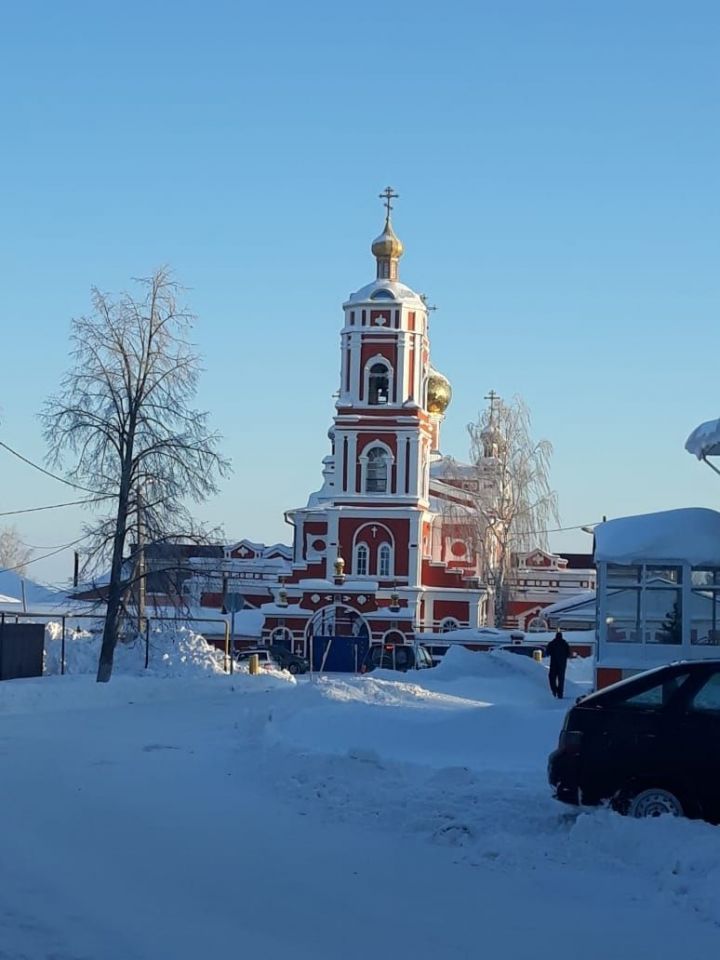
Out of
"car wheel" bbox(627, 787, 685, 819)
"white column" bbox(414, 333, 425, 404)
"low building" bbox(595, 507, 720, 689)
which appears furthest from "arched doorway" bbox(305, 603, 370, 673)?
"car wheel" bbox(627, 787, 685, 819)

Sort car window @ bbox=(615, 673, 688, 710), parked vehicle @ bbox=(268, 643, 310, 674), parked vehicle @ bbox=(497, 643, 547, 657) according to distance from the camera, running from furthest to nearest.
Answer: parked vehicle @ bbox=(268, 643, 310, 674), parked vehicle @ bbox=(497, 643, 547, 657), car window @ bbox=(615, 673, 688, 710)

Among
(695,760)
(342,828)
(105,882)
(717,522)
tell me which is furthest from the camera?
(717,522)

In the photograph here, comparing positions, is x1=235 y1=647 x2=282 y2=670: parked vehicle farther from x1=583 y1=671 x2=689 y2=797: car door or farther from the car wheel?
the car wheel

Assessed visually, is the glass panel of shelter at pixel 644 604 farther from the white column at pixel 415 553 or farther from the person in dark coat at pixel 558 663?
the white column at pixel 415 553

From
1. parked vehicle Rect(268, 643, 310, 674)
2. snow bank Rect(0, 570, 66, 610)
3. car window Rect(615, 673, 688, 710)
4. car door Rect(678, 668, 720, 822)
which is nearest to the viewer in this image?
car door Rect(678, 668, 720, 822)

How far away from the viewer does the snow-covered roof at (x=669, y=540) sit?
23.8 m

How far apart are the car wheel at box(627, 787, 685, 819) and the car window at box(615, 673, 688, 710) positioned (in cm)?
69

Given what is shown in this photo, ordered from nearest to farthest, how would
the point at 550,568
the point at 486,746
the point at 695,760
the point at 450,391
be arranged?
the point at 695,760, the point at 486,746, the point at 550,568, the point at 450,391

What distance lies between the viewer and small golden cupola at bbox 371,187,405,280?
218 feet

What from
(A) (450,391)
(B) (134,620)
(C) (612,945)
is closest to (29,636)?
(B) (134,620)

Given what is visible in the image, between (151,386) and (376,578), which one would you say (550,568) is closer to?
(376,578)

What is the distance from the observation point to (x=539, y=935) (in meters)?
8.00

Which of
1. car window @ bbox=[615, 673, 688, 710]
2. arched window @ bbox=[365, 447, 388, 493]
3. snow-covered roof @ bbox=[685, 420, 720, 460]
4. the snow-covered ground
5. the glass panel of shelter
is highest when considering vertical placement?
arched window @ bbox=[365, 447, 388, 493]

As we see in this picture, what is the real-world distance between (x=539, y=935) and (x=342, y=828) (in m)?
3.86
